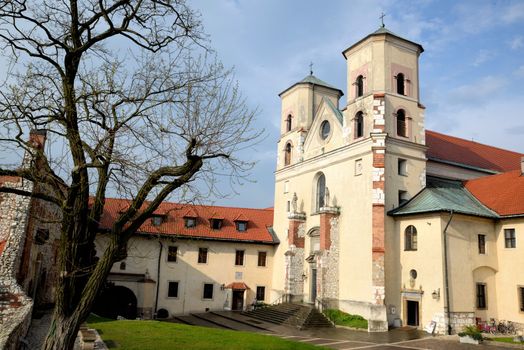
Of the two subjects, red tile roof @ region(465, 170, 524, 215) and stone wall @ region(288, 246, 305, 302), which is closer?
red tile roof @ region(465, 170, 524, 215)

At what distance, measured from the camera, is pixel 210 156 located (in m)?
8.62

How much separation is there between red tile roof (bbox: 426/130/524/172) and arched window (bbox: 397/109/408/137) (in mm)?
3086

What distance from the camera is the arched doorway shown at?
30.7 meters

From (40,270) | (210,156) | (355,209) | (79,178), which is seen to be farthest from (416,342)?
(40,270)

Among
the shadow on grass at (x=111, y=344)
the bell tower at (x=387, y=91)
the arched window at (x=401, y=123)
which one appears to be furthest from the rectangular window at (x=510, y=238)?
the shadow on grass at (x=111, y=344)

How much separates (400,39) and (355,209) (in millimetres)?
11611

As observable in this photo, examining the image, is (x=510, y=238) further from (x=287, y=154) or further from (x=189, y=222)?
(x=189, y=222)

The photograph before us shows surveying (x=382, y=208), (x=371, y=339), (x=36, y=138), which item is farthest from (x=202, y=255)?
(x=36, y=138)

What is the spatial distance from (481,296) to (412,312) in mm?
3864

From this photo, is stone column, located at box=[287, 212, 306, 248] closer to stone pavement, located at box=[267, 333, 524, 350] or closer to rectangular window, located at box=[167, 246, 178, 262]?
rectangular window, located at box=[167, 246, 178, 262]

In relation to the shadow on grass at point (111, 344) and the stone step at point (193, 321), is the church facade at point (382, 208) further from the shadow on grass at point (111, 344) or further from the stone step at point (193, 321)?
the shadow on grass at point (111, 344)

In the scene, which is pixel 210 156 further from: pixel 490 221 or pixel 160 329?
pixel 490 221

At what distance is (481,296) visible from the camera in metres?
24.2


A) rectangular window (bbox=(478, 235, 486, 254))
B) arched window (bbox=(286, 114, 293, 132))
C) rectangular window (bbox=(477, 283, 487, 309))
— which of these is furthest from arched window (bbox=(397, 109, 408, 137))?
arched window (bbox=(286, 114, 293, 132))
